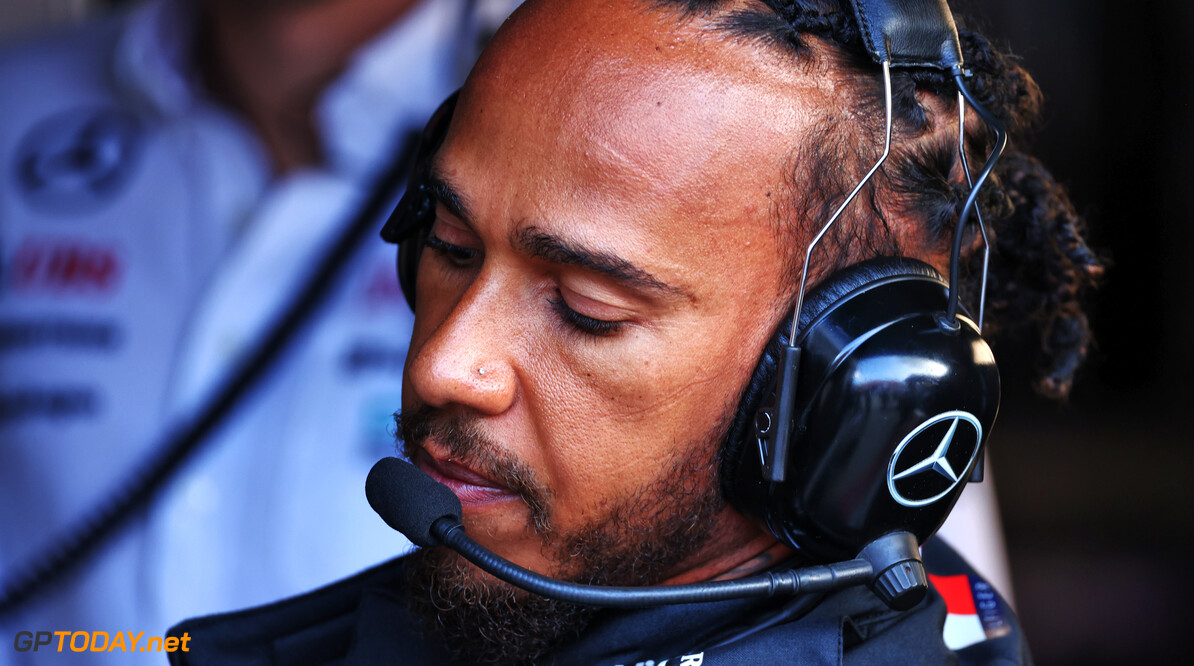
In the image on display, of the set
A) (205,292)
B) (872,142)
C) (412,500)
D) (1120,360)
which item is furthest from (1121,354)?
(205,292)

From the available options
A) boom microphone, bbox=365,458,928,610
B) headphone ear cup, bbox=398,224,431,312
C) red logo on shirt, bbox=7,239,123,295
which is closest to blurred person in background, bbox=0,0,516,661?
red logo on shirt, bbox=7,239,123,295

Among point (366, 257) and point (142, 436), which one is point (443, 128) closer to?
point (366, 257)

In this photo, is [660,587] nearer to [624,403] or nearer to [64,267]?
[624,403]

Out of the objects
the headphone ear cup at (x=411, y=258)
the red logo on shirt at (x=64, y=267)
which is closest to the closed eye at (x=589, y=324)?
the headphone ear cup at (x=411, y=258)

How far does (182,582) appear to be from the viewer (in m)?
2.16

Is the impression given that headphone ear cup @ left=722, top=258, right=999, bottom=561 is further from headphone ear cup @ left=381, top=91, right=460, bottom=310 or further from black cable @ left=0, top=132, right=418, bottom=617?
black cable @ left=0, top=132, right=418, bottom=617

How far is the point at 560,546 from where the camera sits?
3.18 ft

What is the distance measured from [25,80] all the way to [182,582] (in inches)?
51.1

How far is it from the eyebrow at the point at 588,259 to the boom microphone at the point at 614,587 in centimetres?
23

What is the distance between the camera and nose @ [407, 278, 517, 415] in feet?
3.05

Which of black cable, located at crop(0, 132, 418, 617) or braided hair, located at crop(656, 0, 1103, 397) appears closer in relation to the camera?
braided hair, located at crop(656, 0, 1103, 397)

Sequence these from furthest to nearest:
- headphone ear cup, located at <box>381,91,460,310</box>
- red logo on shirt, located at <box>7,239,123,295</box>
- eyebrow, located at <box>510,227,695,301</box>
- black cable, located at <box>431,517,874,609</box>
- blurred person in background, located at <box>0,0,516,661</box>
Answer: red logo on shirt, located at <box>7,239,123,295</box>
blurred person in background, located at <box>0,0,516,661</box>
headphone ear cup, located at <box>381,91,460,310</box>
eyebrow, located at <box>510,227,695,301</box>
black cable, located at <box>431,517,874,609</box>

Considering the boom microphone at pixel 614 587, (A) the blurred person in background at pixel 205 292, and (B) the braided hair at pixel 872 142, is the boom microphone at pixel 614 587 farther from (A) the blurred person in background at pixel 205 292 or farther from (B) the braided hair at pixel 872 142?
(A) the blurred person in background at pixel 205 292

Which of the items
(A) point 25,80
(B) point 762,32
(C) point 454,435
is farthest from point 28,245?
(B) point 762,32
